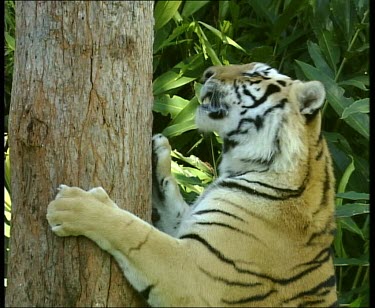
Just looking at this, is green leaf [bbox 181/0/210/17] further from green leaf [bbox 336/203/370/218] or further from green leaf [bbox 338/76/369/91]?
green leaf [bbox 336/203/370/218]

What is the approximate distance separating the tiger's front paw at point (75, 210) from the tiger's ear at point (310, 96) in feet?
2.77

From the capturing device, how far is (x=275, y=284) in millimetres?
2562

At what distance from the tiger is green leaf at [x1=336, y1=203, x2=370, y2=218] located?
1058 mm

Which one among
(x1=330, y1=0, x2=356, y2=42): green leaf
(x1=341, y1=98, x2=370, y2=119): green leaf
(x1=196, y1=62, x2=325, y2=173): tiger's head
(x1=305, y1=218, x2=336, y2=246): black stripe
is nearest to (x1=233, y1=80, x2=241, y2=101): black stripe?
(x1=196, y1=62, x2=325, y2=173): tiger's head

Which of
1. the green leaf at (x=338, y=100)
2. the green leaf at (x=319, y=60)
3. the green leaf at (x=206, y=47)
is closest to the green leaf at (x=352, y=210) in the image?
the green leaf at (x=338, y=100)

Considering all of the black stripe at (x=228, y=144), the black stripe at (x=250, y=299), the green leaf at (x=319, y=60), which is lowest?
the black stripe at (x=250, y=299)

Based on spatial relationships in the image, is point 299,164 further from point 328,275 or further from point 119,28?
point 119,28

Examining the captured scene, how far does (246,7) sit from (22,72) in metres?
2.94

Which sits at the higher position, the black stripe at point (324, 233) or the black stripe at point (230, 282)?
the black stripe at point (324, 233)

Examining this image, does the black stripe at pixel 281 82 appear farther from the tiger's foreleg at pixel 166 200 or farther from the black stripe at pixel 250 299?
the black stripe at pixel 250 299

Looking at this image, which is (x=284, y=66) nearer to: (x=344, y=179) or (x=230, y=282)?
(x=344, y=179)

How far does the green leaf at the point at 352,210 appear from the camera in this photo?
3852mm

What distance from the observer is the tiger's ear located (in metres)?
2.78

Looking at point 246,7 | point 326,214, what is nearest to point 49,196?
point 326,214
